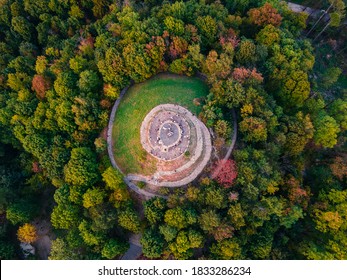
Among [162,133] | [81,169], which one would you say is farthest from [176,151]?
[81,169]

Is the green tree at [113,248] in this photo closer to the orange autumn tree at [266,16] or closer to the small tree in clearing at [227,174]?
the small tree in clearing at [227,174]

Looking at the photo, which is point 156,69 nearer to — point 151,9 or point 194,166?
point 151,9

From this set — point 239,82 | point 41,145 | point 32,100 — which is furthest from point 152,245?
point 32,100

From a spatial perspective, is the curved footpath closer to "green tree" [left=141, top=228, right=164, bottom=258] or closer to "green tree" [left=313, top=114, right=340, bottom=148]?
"green tree" [left=141, top=228, right=164, bottom=258]

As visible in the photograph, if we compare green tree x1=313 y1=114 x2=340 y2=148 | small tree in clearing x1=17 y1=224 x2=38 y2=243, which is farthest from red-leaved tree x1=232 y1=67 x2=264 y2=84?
small tree in clearing x1=17 y1=224 x2=38 y2=243

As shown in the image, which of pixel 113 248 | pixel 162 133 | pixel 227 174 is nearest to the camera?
pixel 227 174

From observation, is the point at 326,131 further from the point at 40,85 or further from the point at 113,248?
the point at 40,85
